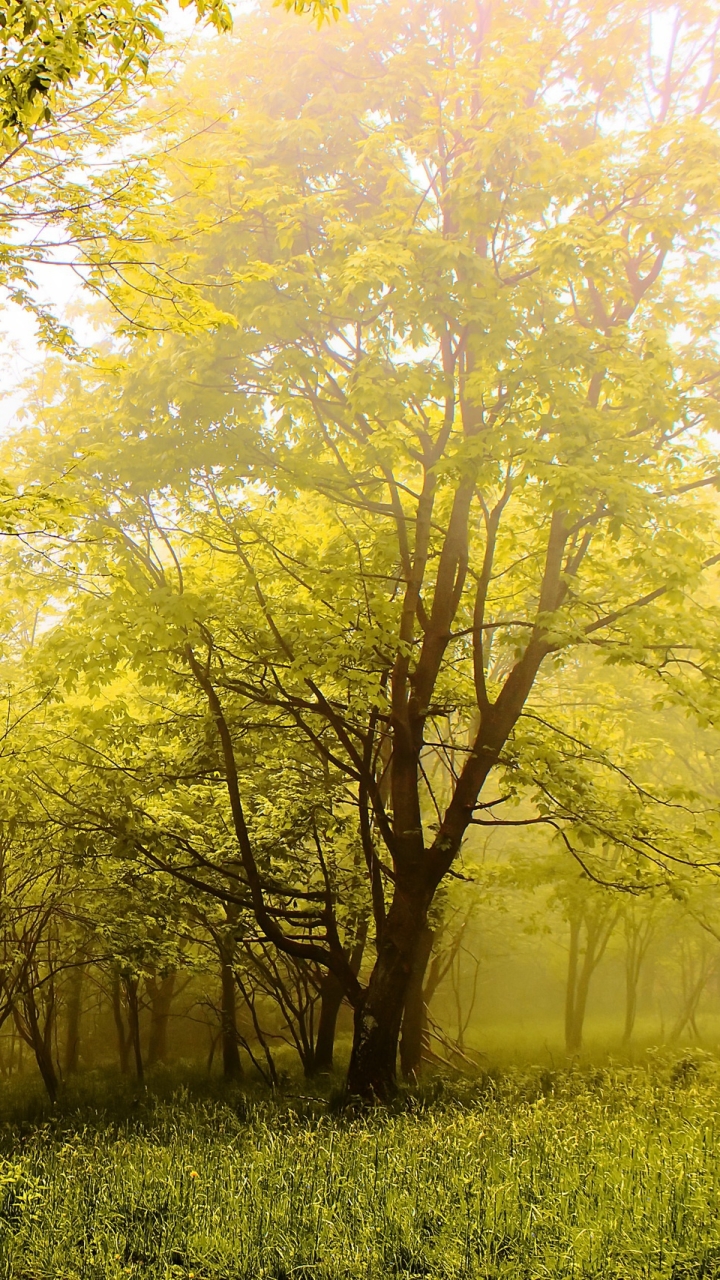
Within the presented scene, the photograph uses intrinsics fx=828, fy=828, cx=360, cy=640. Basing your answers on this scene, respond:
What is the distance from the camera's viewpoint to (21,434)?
1035 cm

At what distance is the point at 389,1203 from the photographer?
166 inches

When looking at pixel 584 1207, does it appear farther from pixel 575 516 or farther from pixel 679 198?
pixel 679 198

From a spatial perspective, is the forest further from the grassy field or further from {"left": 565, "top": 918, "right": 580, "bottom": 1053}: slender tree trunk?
{"left": 565, "top": 918, "right": 580, "bottom": 1053}: slender tree trunk

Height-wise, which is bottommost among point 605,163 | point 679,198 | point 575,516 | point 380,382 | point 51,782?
point 51,782

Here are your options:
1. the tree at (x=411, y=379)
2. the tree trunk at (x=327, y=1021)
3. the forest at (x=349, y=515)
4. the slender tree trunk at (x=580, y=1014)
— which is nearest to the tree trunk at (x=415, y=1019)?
the forest at (x=349, y=515)

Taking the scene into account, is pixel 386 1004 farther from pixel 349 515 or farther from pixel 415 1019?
pixel 349 515

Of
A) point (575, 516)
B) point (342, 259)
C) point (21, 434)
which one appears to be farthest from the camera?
point (21, 434)

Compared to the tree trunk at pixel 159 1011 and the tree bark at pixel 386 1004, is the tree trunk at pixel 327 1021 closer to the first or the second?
the tree bark at pixel 386 1004

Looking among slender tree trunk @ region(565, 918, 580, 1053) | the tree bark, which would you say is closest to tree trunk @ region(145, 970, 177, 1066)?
slender tree trunk @ region(565, 918, 580, 1053)

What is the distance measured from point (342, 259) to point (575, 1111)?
792cm

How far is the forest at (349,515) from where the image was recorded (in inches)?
219

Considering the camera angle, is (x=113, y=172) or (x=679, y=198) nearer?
(x=113, y=172)

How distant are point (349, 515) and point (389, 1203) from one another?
8005 mm

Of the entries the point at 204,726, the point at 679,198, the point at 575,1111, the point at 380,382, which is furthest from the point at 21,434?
the point at 575,1111
